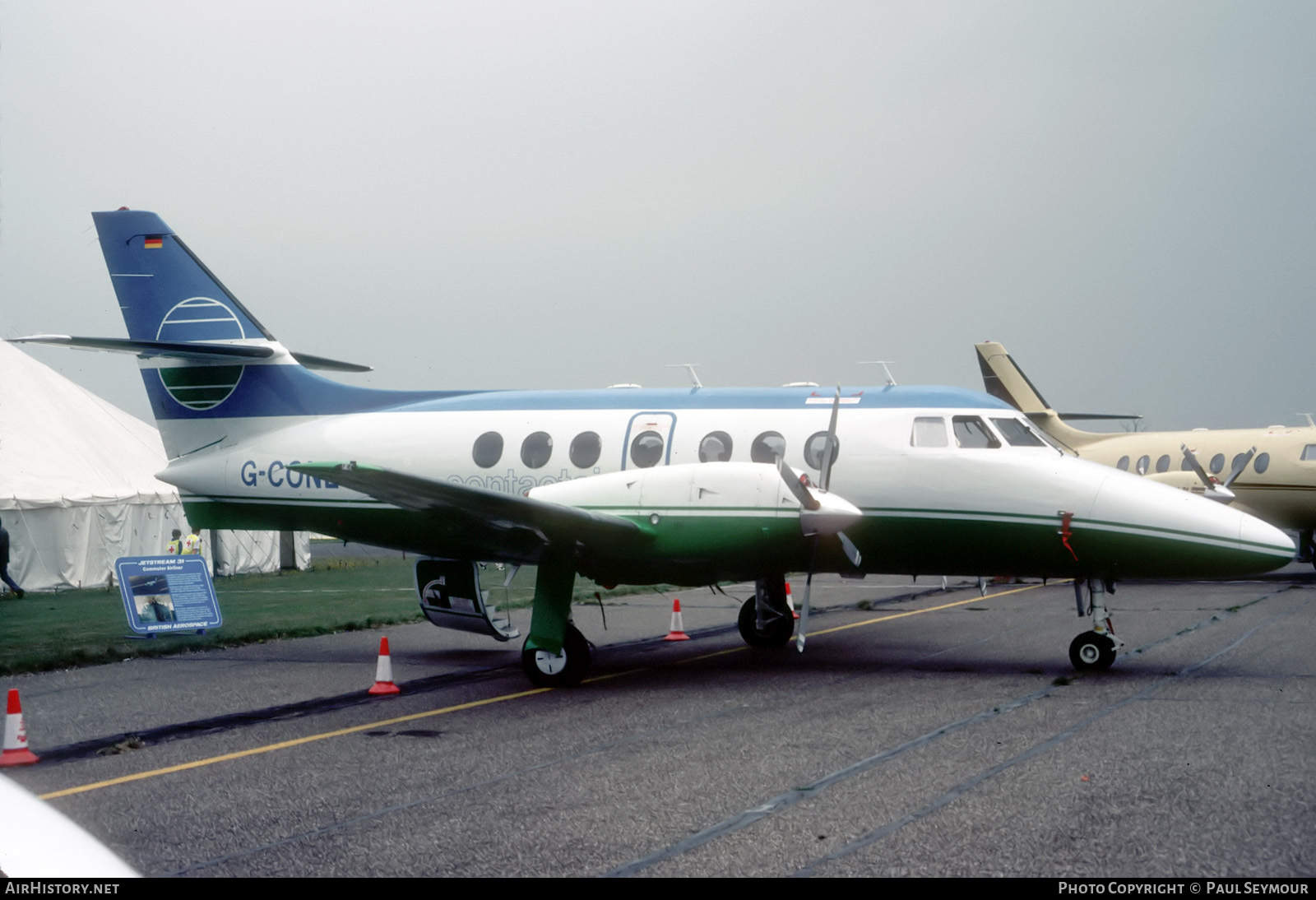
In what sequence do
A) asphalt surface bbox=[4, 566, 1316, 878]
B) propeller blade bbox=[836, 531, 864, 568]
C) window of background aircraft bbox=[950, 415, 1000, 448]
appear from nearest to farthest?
asphalt surface bbox=[4, 566, 1316, 878] < propeller blade bbox=[836, 531, 864, 568] < window of background aircraft bbox=[950, 415, 1000, 448]

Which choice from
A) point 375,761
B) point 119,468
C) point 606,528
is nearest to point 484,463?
point 606,528

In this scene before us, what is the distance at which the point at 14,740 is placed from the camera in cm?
835

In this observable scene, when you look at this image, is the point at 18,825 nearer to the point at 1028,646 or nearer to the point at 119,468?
the point at 1028,646

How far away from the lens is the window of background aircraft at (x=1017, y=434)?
1248 cm

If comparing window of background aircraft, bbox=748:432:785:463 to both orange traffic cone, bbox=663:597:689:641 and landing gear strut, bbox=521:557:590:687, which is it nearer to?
landing gear strut, bbox=521:557:590:687

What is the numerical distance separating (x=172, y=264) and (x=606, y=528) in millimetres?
8387

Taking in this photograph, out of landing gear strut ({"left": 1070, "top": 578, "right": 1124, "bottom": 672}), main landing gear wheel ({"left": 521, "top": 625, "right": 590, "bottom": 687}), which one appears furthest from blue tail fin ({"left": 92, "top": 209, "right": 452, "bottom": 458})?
landing gear strut ({"left": 1070, "top": 578, "right": 1124, "bottom": 672})

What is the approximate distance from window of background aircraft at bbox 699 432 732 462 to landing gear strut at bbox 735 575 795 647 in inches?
82.6

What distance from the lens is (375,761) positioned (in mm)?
8305

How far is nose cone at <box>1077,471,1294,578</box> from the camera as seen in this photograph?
11.3 m

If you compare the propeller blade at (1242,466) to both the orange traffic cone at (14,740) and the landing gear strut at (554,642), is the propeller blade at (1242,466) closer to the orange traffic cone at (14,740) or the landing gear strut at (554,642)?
the landing gear strut at (554,642)

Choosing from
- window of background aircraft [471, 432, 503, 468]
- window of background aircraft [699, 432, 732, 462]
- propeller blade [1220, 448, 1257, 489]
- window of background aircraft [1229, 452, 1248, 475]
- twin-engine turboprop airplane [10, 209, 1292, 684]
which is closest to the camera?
twin-engine turboprop airplane [10, 209, 1292, 684]

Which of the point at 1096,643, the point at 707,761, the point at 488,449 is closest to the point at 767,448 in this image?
the point at 488,449

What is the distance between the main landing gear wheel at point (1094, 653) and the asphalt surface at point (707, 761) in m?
0.16
